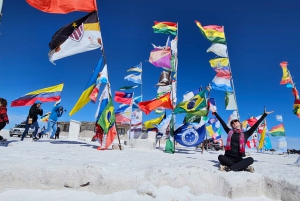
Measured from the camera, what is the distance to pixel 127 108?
726 inches

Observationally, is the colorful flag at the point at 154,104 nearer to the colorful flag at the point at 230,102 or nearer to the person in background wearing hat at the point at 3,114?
the colorful flag at the point at 230,102

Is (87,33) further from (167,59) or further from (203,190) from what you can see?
(203,190)

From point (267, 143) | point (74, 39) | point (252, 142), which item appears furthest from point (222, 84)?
point (267, 143)

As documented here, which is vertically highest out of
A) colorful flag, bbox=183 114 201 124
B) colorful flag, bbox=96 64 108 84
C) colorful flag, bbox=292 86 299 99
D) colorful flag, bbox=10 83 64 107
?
colorful flag, bbox=292 86 299 99

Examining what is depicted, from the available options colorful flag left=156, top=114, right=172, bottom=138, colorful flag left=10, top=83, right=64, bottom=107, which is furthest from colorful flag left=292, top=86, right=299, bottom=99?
colorful flag left=10, top=83, right=64, bottom=107

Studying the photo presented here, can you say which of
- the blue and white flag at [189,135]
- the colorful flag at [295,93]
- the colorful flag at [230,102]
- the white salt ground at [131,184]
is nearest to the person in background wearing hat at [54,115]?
the blue and white flag at [189,135]

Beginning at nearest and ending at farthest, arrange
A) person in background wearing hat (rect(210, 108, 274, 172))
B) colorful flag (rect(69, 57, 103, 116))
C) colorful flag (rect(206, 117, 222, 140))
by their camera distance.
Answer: person in background wearing hat (rect(210, 108, 274, 172)) → colorful flag (rect(69, 57, 103, 116)) → colorful flag (rect(206, 117, 222, 140))

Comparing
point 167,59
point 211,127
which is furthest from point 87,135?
point 167,59

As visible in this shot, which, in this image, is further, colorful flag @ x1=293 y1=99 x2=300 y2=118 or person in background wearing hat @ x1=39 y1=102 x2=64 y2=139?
colorful flag @ x1=293 y1=99 x2=300 y2=118

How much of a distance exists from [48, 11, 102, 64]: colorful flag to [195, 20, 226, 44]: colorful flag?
7.27 meters

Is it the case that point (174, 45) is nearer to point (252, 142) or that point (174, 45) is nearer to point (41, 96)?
point (41, 96)

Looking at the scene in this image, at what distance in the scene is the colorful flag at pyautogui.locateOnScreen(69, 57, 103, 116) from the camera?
787 cm

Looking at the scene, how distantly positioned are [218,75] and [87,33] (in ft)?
27.3

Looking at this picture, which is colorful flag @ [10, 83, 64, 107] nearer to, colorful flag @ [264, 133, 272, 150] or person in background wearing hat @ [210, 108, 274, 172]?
person in background wearing hat @ [210, 108, 274, 172]
